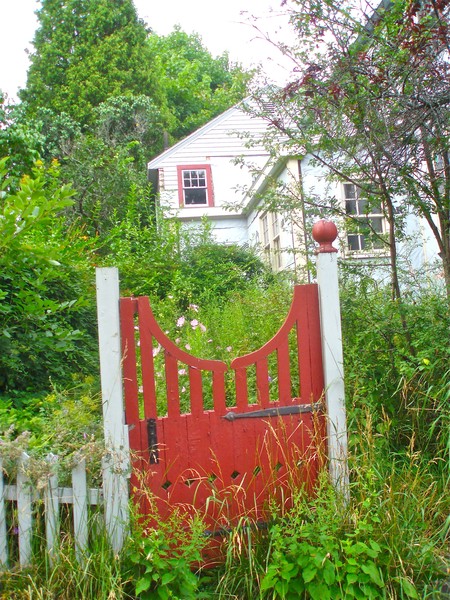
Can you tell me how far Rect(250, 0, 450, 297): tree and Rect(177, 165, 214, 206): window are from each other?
14020mm

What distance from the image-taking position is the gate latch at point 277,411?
338cm

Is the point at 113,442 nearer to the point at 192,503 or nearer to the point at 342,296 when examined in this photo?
the point at 192,503

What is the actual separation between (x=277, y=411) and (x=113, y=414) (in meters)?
0.88

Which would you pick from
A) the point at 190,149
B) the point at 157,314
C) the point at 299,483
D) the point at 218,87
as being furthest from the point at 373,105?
the point at 218,87

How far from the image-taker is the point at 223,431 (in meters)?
3.36

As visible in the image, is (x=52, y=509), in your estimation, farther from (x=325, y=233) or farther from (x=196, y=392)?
(x=325, y=233)

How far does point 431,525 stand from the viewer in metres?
3.28

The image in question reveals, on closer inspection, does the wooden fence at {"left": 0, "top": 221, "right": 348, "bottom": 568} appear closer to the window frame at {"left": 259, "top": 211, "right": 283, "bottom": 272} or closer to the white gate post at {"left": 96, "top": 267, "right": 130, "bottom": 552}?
the white gate post at {"left": 96, "top": 267, "right": 130, "bottom": 552}

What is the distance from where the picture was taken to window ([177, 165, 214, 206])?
19.2 meters

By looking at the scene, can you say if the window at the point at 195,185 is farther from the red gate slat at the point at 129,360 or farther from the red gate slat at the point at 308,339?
the red gate slat at the point at 129,360

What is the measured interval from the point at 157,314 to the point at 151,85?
21.7m

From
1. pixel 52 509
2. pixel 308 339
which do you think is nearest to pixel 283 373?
pixel 308 339

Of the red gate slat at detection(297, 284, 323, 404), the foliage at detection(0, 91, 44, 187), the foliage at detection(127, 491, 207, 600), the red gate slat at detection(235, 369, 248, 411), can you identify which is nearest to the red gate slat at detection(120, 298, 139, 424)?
the foliage at detection(127, 491, 207, 600)

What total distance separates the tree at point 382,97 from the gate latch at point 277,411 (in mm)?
1536
